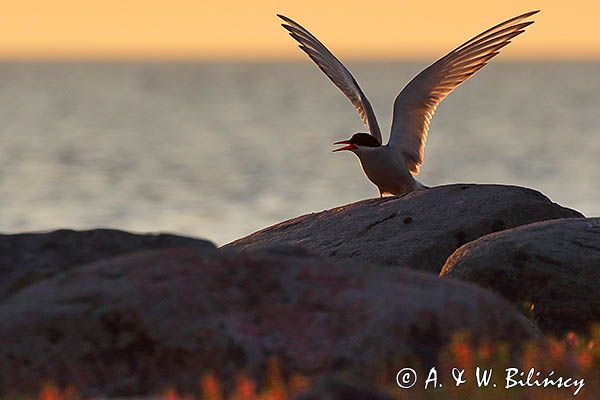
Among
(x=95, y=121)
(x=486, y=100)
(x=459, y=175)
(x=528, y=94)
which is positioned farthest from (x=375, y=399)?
(x=528, y=94)

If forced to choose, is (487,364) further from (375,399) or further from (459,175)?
(459,175)

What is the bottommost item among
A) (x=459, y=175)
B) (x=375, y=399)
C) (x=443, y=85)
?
(x=375, y=399)

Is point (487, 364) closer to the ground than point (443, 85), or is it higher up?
closer to the ground

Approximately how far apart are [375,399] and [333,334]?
127cm

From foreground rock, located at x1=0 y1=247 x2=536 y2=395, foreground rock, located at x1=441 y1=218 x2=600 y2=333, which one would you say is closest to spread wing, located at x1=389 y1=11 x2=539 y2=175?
foreground rock, located at x1=441 y1=218 x2=600 y2=333

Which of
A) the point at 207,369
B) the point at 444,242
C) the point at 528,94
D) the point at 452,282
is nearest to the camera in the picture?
the point at 207,369

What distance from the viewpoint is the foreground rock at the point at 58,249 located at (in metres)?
8.78

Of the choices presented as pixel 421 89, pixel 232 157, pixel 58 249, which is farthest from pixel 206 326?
pixel 232 157

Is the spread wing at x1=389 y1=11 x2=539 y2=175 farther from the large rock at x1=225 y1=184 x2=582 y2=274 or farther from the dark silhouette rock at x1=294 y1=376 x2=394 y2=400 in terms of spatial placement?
the dark silhouette rock at x1=294 y1=376 x2=394 y2=400

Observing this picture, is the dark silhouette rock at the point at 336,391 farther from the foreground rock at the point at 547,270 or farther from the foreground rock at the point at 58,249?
the foreground rock at the point at 547,270

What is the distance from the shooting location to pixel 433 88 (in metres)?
16.3

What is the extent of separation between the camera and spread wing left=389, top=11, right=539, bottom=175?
53.2ft

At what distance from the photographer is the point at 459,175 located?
51875mm

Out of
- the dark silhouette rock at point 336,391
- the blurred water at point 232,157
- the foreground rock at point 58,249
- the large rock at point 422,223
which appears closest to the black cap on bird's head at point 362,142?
the large rock at point 422,223
